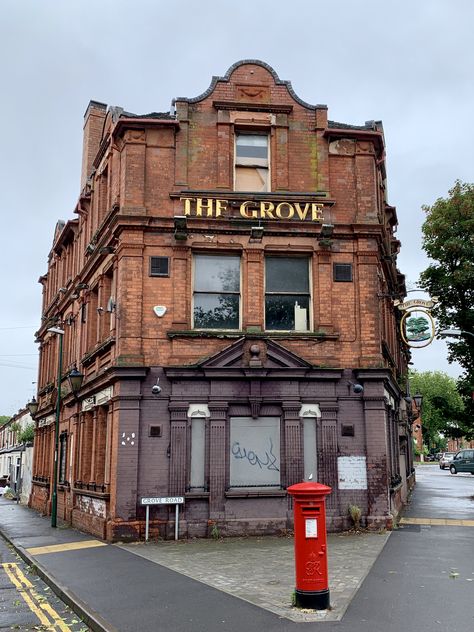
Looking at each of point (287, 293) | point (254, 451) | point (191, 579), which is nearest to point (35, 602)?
point (191, 579)

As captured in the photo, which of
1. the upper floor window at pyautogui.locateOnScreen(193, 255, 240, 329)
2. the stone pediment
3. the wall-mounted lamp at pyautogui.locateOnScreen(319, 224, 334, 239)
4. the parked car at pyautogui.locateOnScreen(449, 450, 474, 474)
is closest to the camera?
the stone pediment

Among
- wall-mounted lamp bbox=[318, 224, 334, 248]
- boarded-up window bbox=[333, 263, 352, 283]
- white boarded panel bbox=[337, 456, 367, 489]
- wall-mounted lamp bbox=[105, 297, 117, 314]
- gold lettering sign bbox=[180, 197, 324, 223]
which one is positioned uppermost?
gold lettering sign bbox=[180, 197, 324, 223]

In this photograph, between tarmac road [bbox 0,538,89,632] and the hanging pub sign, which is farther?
the hanging pub sign

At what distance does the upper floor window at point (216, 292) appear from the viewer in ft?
54.1

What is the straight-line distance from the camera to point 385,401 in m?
16.6

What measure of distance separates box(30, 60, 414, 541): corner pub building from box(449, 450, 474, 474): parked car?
34.9 m

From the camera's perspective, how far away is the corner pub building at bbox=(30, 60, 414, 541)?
50.6 feet

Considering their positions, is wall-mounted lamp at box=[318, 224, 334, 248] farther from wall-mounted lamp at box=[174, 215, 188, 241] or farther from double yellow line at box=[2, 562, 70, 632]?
double yellow line at box=[2, 562, 70, 632]

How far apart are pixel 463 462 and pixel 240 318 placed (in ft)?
128

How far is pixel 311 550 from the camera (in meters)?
8.12

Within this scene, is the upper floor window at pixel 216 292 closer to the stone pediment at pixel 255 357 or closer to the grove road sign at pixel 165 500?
the stone pediment at pixel 255 357

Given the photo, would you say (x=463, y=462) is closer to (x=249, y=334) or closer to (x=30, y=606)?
(x=249, y=334)

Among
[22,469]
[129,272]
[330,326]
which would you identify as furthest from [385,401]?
[22,469]

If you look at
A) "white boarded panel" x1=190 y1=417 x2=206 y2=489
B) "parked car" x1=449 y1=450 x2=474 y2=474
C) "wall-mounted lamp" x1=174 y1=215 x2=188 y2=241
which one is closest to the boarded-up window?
"wall-mounted lamp" x1=174 y1=215 x2=188 y2=241
